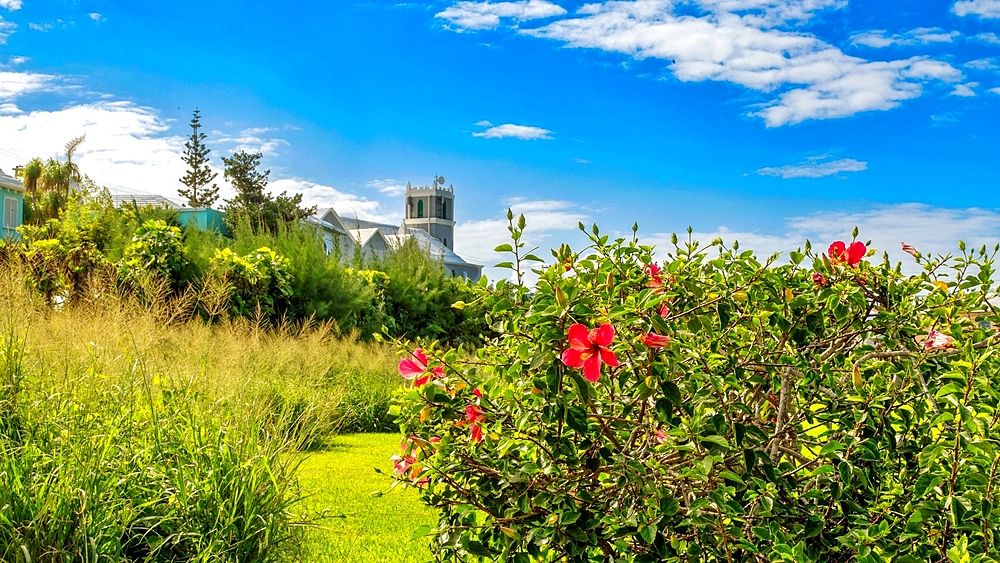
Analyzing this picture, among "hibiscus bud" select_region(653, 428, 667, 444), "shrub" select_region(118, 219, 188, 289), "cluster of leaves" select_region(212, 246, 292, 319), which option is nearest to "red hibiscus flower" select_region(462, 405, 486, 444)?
"hibiscus bud" select_region(653, 428, 667, 444)

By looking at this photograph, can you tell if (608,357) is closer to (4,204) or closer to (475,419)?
(475,419)

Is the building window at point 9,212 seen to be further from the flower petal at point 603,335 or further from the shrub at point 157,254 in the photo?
the flower petal at point 603,335

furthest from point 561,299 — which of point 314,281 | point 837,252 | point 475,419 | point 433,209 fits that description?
point 433,209

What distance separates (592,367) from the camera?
191cm

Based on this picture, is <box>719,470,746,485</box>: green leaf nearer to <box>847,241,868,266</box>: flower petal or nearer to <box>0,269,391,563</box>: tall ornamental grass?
<box>847,241,868,266</box>: flower petal

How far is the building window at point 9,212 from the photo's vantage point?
33500 mm

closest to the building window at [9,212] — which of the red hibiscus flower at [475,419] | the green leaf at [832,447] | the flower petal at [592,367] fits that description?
the red hibiscus flower at [475,419]

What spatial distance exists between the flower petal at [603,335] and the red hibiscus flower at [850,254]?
1.01 metres

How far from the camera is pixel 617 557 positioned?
7.47 feet

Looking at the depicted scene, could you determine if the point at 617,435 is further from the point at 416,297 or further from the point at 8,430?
the point at 416,297

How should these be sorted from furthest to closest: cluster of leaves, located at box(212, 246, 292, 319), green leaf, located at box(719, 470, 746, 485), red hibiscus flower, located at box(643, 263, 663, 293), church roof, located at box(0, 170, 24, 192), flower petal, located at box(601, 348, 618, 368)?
church roof, located at box(0, 170, 24, 192)
cluster of leaves, located at box(212, 246, 292, 319)
red hibiscus flower, located at box(643, 263, 663, 293)
green leaf, located at box(719, 470, 746, 485)
flower petal, located at box(601, 348, 618, 368)

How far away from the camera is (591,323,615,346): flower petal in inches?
74.9

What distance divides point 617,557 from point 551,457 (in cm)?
36

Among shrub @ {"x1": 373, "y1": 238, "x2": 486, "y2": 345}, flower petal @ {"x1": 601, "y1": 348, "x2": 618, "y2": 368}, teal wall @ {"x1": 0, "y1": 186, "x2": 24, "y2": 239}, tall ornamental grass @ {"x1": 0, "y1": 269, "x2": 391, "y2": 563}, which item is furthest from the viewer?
teal wall @ {"x1": 0, "y1": 186, "x2": 24, "y2": 239}
